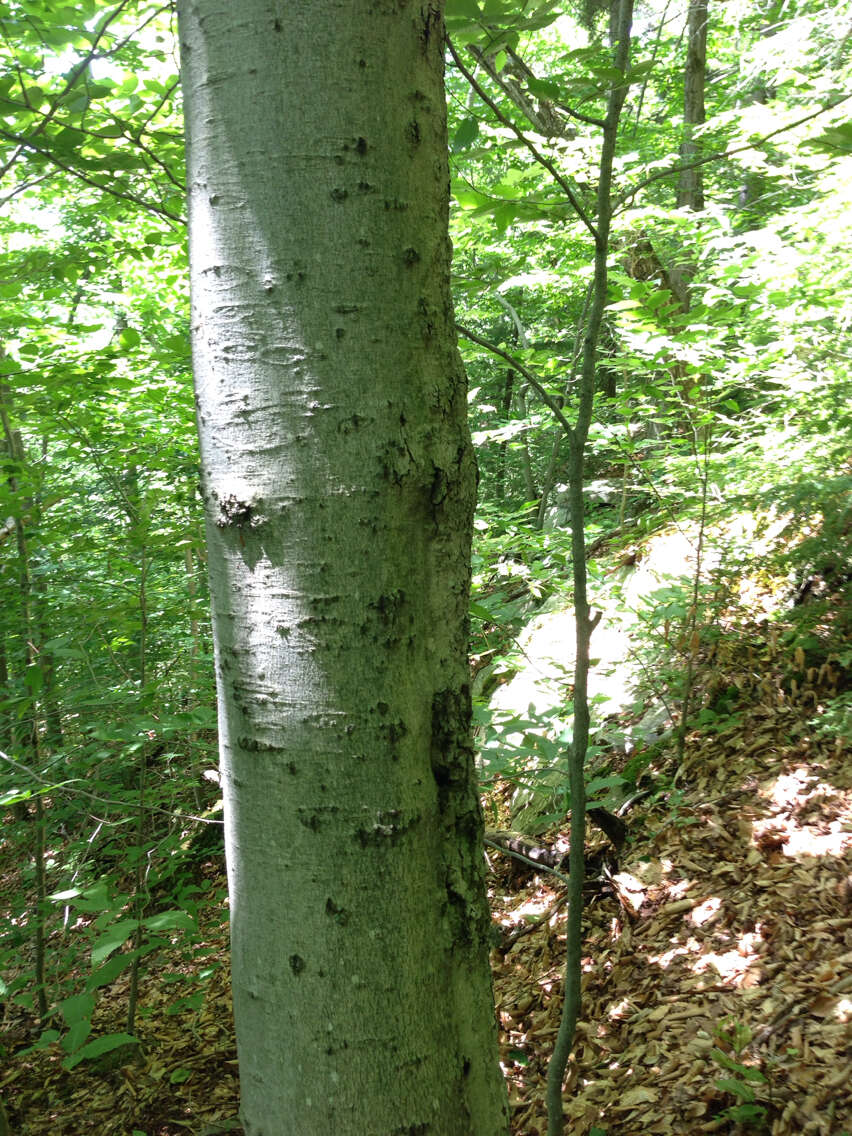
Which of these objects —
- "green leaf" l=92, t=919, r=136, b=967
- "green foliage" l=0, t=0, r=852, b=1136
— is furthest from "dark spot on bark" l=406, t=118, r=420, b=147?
"green leaf" l=92, t=919, r=136, b=967

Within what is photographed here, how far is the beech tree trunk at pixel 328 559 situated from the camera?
0.84m

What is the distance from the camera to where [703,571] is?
4.41 meters

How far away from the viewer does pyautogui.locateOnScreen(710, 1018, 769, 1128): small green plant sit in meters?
2.04

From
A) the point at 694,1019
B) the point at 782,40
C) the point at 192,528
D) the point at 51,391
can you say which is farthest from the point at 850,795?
the point at 782,40

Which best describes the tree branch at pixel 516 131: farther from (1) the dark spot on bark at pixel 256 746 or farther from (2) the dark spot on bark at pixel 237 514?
(1) the dark spot on bark at pixel 256 746

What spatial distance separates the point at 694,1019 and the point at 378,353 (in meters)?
2.58

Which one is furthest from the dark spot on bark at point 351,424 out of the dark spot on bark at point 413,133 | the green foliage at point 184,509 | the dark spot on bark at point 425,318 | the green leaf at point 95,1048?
the green leaf at point 95,1048

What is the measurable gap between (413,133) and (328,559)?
520 mm

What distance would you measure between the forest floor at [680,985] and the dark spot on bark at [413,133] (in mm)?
2172

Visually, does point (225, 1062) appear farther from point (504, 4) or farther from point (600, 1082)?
point (504, 4)

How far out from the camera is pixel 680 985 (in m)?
2.71

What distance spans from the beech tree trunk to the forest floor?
1407 millimetres

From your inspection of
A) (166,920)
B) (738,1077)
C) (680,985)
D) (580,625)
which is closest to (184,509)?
(166,920)

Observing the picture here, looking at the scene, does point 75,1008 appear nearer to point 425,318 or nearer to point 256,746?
point 256,746
